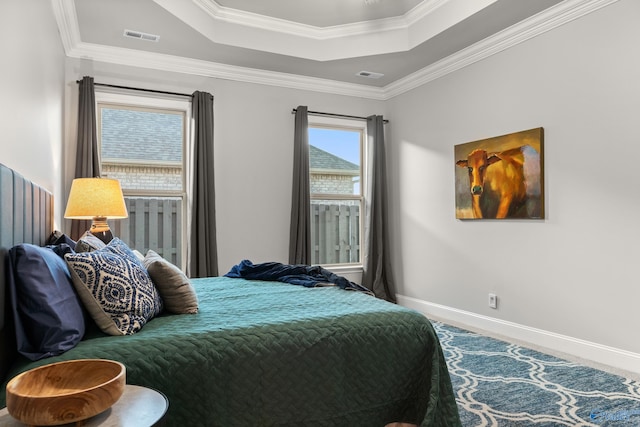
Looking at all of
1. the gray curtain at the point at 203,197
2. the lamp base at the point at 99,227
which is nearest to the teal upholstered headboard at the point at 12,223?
the lamp base at the point at 99,227

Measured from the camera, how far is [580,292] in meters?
3.38

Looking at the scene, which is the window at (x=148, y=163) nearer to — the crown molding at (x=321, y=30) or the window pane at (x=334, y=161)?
the crown molding at (x=321, y=30)

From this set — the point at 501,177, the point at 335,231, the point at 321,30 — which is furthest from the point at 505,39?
the point at 335,231

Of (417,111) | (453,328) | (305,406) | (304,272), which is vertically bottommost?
(453,328)

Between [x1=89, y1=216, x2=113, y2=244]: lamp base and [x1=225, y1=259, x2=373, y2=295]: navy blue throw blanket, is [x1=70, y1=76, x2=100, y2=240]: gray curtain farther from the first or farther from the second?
[x1=225, y1=259, x2=373, y2=295]: navy blue throw blanket

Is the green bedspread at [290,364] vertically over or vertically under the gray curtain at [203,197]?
under

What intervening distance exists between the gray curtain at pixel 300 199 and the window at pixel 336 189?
11.7 inches

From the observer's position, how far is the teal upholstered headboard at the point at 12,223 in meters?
1.41

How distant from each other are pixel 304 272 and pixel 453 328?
1.85 meters

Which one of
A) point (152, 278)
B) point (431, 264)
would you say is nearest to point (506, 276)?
point (431, 264)

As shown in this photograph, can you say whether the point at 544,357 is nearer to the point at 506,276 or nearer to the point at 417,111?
the point at 506,276

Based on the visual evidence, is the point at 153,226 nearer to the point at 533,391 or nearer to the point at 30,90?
the point at 30,90

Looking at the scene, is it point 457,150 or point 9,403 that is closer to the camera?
point 9,403

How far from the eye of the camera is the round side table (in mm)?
1013
